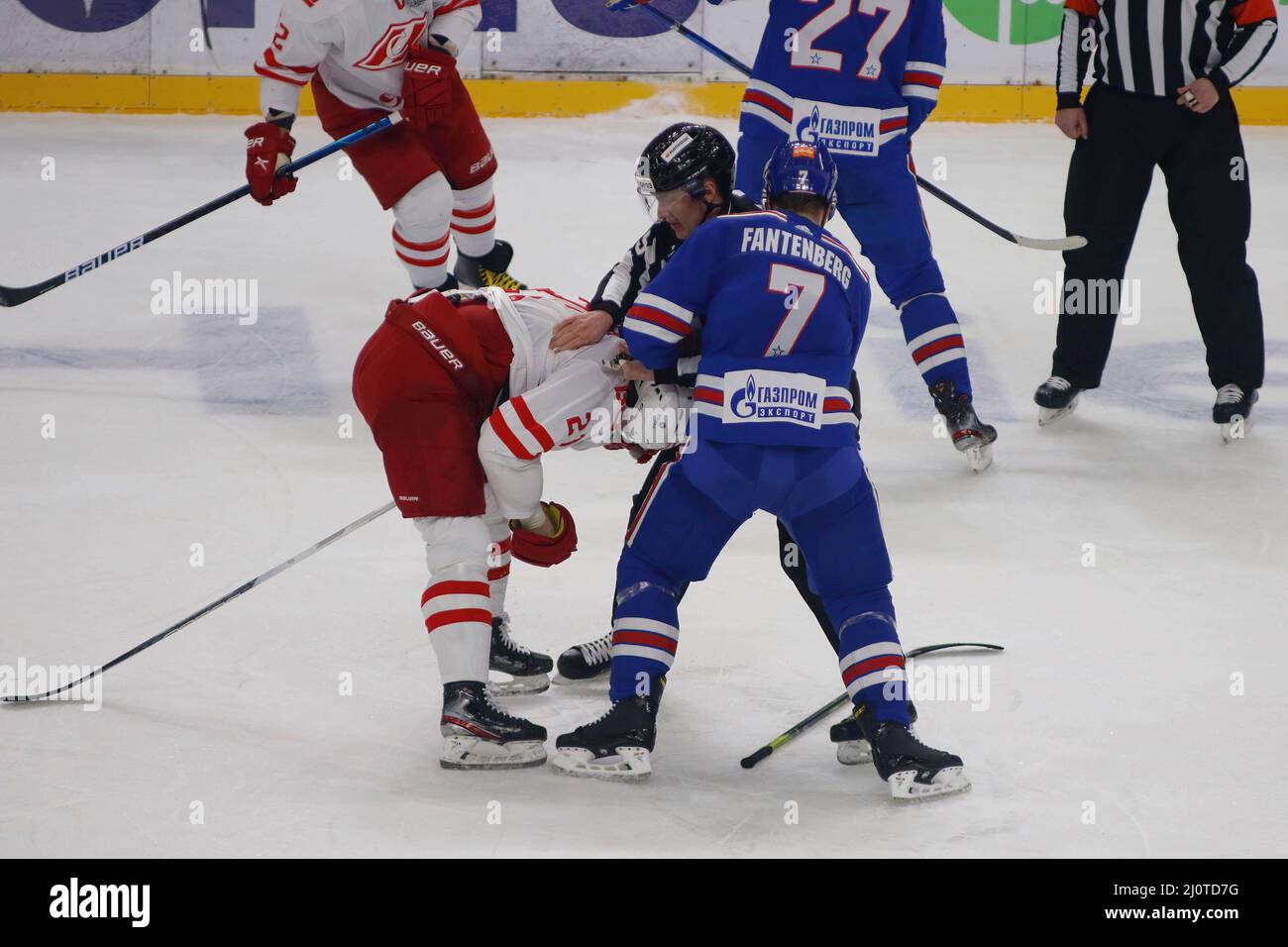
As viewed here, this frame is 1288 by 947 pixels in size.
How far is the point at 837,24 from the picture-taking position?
178 inches

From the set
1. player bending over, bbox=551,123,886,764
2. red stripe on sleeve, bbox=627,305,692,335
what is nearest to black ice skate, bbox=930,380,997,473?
player bending over, bbox=551,123,886,764

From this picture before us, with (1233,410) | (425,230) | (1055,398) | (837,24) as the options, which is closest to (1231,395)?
(1233,410)

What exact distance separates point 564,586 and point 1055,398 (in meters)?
1.80

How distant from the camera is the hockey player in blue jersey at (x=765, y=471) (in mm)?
2922

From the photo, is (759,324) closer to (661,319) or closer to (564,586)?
(661,319)

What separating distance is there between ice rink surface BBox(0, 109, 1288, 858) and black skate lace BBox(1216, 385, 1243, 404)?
122mm

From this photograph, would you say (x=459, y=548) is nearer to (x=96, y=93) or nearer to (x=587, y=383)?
(x=587, y=383)

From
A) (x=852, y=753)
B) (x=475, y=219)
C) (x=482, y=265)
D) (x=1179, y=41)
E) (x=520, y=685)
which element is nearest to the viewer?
(x=852, y=753)

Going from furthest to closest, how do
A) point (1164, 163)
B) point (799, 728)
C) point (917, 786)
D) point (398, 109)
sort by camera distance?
point (398, 109) → point (1164, 163) → point (799, 728) → point (917, 786)

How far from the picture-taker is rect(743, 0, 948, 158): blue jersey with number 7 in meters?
4.52

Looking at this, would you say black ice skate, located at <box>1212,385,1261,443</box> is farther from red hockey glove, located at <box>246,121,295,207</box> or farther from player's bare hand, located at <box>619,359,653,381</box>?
red hockey glove, located at <box>246,121,295,207</box>

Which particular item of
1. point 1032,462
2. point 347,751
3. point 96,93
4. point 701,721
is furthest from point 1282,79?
point 347,751

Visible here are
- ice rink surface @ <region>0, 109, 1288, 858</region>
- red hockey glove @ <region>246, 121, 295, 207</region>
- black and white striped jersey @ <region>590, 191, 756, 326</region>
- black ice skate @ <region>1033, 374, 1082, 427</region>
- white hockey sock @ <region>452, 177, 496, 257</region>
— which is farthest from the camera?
white hockey sock @ <region>452, 177, 496, 257</region>

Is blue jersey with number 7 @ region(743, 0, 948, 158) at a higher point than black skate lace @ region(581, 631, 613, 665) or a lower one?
higher
